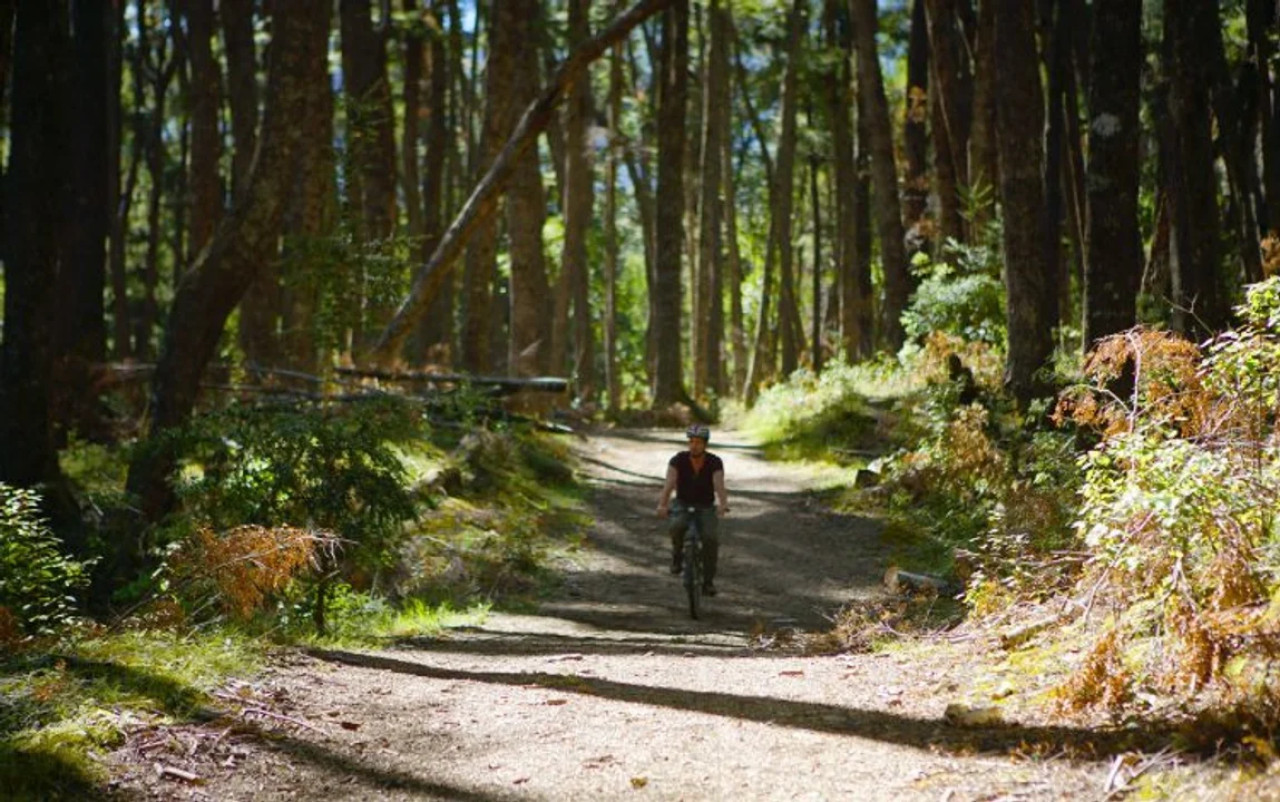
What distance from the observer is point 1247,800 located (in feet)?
14.0

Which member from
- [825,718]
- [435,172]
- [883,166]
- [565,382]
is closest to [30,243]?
[825,718]

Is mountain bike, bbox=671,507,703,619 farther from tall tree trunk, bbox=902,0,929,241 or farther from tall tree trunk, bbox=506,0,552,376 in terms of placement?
tall tree trunk, bbox=902,0,929,241

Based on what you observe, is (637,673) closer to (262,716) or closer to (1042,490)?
(262,716)

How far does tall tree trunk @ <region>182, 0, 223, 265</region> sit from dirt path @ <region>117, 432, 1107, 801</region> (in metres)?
17.8

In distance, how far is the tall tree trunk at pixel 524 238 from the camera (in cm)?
1983

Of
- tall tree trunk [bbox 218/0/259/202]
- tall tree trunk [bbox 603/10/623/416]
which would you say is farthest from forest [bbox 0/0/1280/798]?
tall tree trunk [bbox 603/10/623/416]

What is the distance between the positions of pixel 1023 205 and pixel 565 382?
839 cm

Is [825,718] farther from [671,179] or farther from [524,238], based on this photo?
[671,179]

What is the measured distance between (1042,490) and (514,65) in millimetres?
12405

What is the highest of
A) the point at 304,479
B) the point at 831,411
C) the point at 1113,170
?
the point at 1113,170

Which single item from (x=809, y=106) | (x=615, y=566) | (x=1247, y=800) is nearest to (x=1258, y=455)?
(x=1247, y=800)

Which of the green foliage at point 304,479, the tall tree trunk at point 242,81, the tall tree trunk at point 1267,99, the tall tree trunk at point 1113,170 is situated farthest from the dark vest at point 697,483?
the tall tree trunk at point 242,81

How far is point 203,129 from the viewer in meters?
26.4

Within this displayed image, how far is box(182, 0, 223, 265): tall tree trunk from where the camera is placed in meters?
26.0
